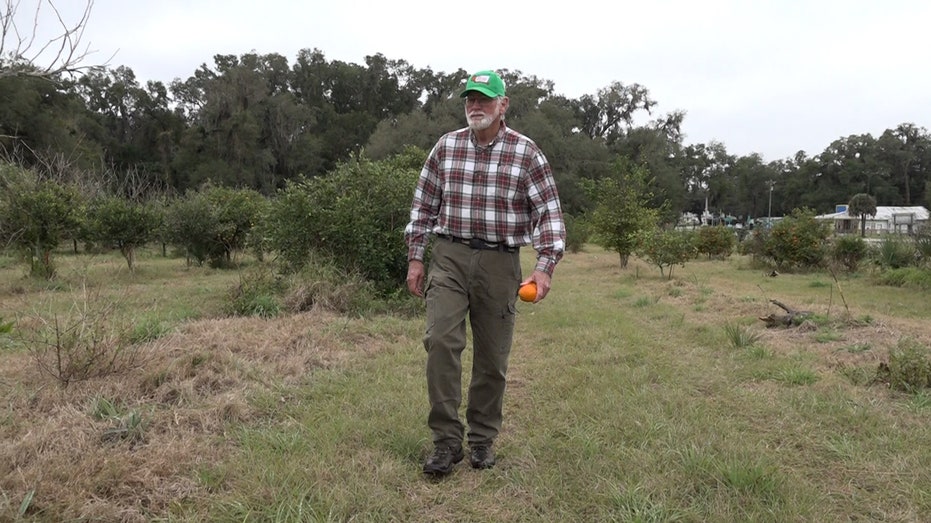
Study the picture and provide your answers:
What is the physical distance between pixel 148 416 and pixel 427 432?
150cm

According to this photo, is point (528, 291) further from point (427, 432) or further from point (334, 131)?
point (334, 131)

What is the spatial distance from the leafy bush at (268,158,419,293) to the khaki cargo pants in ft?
16.5

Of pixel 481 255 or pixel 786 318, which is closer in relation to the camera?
pixel 481 255

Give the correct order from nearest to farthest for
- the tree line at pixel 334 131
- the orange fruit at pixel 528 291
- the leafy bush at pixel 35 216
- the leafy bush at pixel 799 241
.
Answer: the orange fruit at pixel 528 291 < the leafy bush at pixel 35 216 < the leafy bush at pixel 799 241 < the tree line at pixel 334 131

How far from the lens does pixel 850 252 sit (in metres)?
15.2

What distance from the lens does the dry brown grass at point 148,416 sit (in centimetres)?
229

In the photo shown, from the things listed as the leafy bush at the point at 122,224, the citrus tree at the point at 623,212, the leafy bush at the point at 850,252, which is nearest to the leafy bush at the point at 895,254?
the leafy bush at the point at 850,252

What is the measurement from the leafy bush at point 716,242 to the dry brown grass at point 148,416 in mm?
18012

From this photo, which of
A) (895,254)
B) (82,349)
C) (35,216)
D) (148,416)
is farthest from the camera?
(895,254)

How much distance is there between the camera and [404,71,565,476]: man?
106 inches

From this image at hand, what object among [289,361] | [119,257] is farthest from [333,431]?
[119,257]

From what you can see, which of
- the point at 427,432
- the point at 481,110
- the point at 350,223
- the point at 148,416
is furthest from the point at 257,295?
the point at 481,110

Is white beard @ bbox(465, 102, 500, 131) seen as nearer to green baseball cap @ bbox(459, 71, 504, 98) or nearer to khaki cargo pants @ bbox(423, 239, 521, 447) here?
green baseball cap @ bbox(459, 71, 504, 98)

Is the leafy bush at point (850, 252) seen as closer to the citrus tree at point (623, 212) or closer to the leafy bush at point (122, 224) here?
the citrus tree at point (623, 212)
